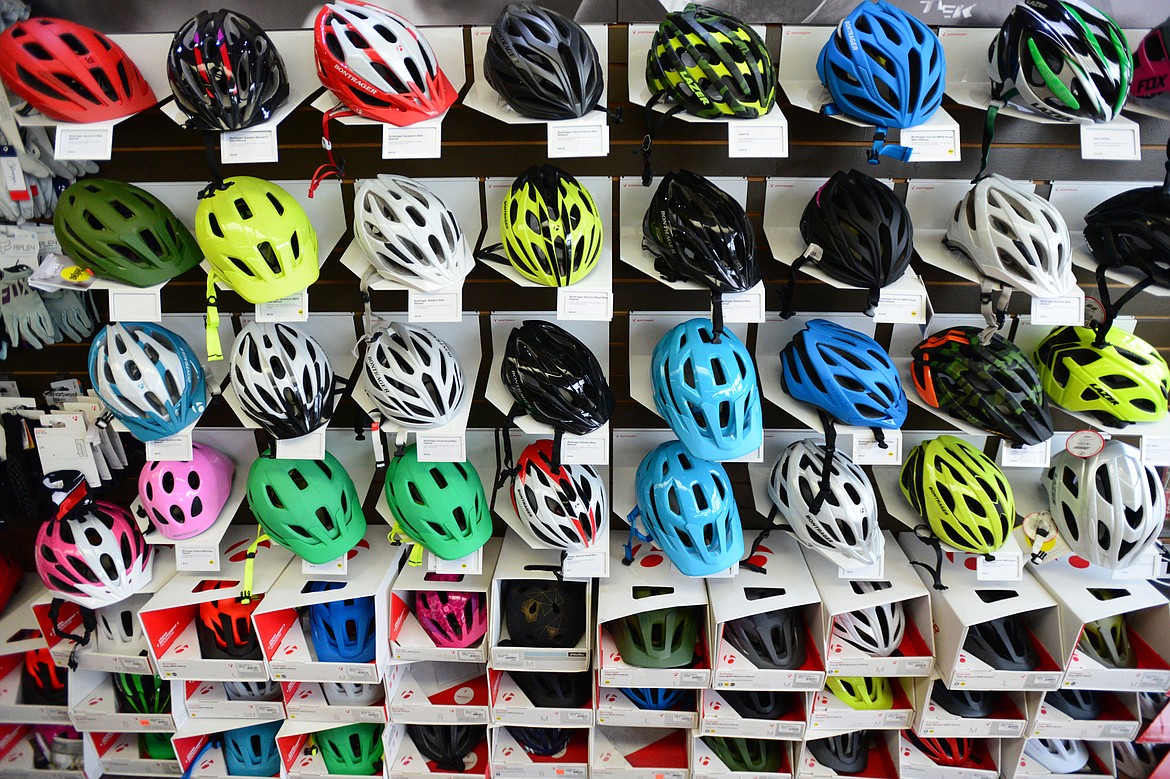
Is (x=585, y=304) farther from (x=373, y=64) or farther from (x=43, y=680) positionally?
(x=43, y=680)

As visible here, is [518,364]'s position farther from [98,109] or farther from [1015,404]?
[1015,404]

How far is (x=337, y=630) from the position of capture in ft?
10.2

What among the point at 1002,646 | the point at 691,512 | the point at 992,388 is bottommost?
the point at 1002,646

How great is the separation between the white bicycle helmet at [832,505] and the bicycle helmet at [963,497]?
0.23 metres

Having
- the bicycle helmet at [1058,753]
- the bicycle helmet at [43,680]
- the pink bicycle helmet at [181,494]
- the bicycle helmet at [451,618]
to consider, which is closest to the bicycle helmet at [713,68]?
the bicycle helmet at [451,618]

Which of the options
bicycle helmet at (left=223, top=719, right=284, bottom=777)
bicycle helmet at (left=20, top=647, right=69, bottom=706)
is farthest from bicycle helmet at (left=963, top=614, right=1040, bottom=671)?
bicycle helmet at (left=20, top=647, right=69, bottom=706)

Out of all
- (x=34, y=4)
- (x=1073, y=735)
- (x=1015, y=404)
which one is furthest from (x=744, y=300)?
(x=34, y=4)

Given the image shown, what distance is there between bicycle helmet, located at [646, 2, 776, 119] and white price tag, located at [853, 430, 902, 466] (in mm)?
1263

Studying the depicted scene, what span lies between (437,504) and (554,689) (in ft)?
3.56

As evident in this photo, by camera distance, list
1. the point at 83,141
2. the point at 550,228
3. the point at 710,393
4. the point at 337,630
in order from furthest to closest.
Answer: the point at 337,630
the point at 710,393
the point at 550,228
the point at 83,141

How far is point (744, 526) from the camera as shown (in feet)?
11.5

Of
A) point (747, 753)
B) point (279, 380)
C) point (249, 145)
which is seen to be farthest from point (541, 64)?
point (747, 753)

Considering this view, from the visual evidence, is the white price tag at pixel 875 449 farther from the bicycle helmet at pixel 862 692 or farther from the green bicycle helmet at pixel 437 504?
the green bicycle helmet at pixel 437 504

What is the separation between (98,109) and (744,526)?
3156mm
